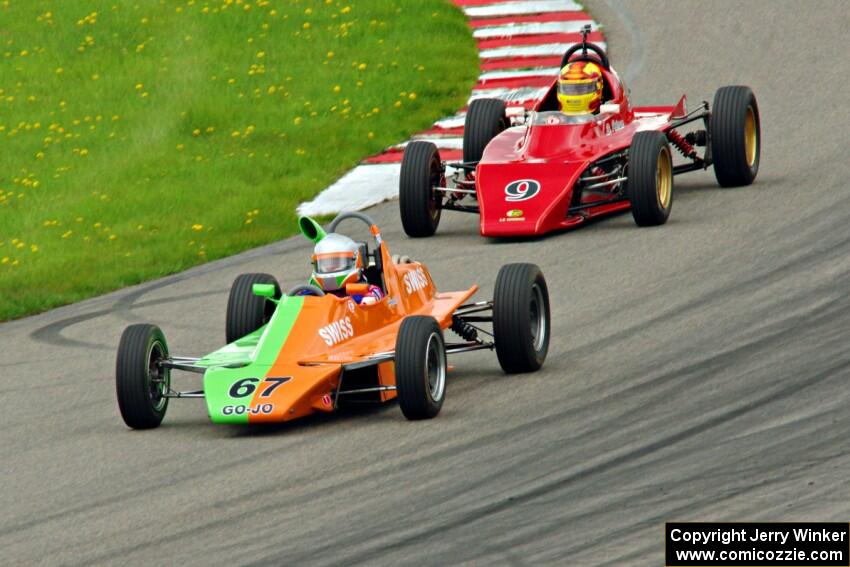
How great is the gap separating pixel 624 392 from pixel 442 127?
9.64m

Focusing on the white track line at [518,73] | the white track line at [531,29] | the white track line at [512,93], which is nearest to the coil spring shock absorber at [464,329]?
the white track line at [512,93]

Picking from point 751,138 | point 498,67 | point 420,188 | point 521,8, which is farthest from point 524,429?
point 521,8

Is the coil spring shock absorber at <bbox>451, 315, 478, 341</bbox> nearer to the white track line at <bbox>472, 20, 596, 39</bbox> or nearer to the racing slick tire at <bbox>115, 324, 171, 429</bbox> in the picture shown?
the racing slick tire at <bbox>115, 324, 171, 429</bbox>

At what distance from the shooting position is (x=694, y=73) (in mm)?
21328

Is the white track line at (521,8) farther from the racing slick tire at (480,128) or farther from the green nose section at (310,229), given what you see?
the green nose section at (310,229)

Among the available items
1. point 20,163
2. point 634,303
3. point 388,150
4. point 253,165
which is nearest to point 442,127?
point 388,150

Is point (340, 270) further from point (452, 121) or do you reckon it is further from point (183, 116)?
point (183, 116)

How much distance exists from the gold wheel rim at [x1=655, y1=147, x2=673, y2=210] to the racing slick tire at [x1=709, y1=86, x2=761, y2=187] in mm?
889

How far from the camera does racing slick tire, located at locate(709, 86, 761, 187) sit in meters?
16.5

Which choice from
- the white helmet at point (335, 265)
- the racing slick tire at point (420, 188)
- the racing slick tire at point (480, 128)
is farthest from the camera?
the racing slick tire at point (480, 128)

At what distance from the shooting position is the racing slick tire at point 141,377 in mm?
10812

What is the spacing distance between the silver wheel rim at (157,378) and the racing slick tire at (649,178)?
5607 millimetres

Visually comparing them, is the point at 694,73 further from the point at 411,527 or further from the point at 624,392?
the point at 411,527

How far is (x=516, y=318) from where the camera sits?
11406 millimetres
